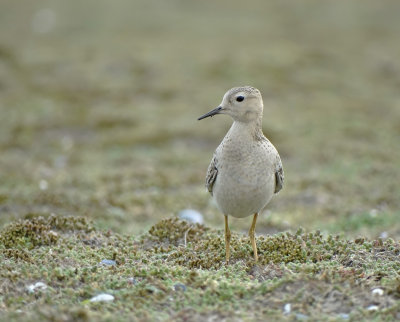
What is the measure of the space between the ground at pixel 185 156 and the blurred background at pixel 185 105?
84 millimetres

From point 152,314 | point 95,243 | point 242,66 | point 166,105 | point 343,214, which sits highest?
point 242,66

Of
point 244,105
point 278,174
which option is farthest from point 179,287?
point 244,105

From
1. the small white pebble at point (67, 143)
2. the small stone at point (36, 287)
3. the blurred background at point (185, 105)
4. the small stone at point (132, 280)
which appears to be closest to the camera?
the small stone at point (36, 287)

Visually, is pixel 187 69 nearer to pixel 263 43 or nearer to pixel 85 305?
pixel 263 43

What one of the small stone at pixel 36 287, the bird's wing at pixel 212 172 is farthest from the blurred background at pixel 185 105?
the small stone at pixel 36 287

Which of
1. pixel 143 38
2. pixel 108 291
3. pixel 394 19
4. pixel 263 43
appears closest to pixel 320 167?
pixel 108 291

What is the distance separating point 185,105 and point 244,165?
14085 millimetres

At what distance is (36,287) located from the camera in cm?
711

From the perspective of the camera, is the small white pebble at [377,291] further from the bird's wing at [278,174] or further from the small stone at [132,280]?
the small stone at [132,280]

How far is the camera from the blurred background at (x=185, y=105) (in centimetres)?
1368

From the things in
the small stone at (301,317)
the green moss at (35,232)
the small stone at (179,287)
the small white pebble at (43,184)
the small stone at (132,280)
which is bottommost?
the small stone at (301,317)

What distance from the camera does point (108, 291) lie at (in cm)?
696

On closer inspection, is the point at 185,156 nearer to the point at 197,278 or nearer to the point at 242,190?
the point at 242,190

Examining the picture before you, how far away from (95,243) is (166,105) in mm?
13166
